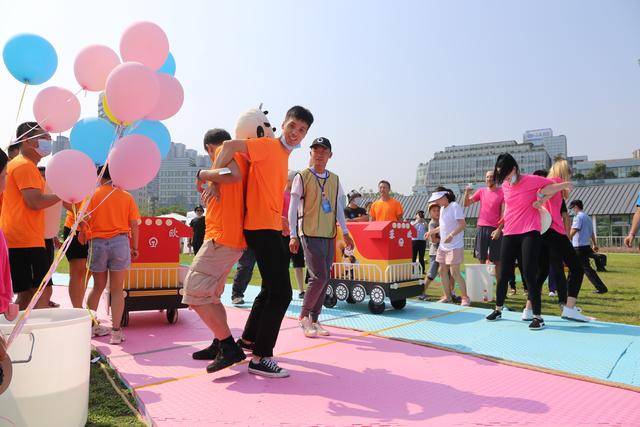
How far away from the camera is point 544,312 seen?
19.2ft

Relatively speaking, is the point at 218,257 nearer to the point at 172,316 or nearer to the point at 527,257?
the point at 172,316

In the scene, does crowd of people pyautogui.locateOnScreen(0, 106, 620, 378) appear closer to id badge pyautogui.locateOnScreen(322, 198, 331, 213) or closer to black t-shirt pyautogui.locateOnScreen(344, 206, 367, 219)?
id badge pyautogui.locateOnScreen(322, 198, 331, 213)

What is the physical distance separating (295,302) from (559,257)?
3647mm

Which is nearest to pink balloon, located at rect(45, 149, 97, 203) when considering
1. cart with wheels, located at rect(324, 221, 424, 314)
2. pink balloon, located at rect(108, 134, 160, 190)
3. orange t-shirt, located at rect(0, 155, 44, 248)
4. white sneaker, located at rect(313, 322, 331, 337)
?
pink balloon, located at rect(108, 134, 160, 190)

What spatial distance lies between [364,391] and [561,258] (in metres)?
3.49

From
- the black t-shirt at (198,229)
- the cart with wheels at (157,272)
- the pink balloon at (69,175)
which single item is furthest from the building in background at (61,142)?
the black t-shirt at (198,229)

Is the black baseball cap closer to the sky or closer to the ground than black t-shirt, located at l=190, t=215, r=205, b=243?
closer to the sky

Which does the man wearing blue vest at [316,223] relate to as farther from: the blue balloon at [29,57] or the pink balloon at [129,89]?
the blue balloon at [29,57]

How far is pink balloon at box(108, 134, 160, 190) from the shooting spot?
307 centimetres

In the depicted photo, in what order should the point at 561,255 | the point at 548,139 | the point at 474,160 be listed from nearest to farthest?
1. the point at 561,255
2. the point at 474,160
3. the point at 548,139

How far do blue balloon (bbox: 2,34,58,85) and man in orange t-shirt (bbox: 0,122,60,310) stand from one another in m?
0.93

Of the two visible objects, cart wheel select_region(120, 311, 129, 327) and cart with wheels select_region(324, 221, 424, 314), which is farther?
cart with wheels select_region(324, 221, 424, 314)

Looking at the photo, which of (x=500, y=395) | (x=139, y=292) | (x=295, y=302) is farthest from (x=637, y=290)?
(x=139, y=292)

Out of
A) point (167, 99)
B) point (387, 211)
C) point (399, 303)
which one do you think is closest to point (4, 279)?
point (167, 99)
